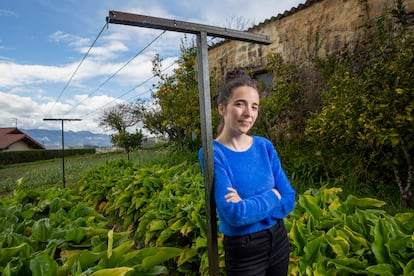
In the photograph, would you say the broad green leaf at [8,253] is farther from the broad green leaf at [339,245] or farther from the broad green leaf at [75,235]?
the broad green leaf at [339,245]

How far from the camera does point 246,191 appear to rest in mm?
1270

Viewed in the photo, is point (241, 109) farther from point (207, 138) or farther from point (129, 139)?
point (129, 139)

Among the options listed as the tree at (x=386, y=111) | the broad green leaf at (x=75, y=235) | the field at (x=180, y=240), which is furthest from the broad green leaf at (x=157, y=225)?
the tree at (x=386, y=111)

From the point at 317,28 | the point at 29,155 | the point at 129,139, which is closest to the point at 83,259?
the point at 317,28

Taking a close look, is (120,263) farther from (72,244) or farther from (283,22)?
(283,22)

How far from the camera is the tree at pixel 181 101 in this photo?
7.50 m

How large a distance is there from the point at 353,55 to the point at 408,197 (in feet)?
9.76

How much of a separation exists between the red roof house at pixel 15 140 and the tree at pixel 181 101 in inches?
1084

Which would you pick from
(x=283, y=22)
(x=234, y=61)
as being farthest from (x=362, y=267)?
(x=234, y=61)

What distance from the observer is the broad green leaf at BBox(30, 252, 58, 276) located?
4.23ft

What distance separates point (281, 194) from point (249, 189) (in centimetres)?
19

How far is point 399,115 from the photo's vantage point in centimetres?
299

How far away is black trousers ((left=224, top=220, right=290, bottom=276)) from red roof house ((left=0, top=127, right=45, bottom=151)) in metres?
34.0

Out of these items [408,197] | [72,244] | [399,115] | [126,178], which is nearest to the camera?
[72,244]
